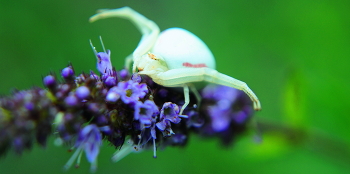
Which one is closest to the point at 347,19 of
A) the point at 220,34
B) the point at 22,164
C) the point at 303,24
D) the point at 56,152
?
the point at 303,24

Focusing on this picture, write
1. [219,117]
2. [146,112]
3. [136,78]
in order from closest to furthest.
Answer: [146,112] → [136,78] → [219,117]

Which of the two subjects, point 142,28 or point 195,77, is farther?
point 142,28

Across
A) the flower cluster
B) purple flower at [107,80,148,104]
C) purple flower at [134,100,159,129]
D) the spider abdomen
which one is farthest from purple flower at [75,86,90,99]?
the spider abdomen

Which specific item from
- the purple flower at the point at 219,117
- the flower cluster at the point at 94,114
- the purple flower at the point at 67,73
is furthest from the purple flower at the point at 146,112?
the purple flower at the point at 219,117

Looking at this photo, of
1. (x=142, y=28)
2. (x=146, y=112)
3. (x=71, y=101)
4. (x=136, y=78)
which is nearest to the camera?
(x=71, y=101)

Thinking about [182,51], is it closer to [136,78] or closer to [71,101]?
[136,78]

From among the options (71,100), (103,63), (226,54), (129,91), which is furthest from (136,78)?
(226,54)

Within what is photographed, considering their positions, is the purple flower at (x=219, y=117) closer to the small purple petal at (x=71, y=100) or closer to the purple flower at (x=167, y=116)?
the purple flower at (x=167, y=116)
